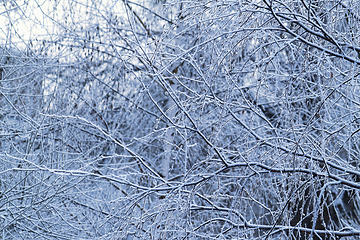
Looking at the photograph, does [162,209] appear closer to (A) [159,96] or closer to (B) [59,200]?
(B) [59,200]

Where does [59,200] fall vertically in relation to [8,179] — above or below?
below

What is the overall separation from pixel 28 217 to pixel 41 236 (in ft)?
1.04

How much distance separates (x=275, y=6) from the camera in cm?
257

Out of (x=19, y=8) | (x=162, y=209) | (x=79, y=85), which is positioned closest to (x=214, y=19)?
(x=162, y=209)

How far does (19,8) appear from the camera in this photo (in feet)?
18.6

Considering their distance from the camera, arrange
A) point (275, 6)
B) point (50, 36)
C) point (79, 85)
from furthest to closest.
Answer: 1. point (79, 85)
2. point (50, 36)
3. point (275, 6)

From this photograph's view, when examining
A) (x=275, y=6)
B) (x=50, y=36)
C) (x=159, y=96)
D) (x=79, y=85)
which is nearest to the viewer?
(x=275, y=6)

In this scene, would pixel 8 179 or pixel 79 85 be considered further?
pixel 79 85

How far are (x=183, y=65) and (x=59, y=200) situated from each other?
3.06 m

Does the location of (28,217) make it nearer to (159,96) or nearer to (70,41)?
(70,41)

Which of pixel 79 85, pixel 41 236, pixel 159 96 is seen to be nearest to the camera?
pixel 41 236

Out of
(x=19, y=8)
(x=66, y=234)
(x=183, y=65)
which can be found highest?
(x=19, y=8)

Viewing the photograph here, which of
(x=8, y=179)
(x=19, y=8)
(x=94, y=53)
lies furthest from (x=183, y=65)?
(x=8, y=179)

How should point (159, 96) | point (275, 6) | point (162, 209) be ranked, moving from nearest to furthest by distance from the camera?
point (275, 6) → point (162, 209) → point (159, 96)
